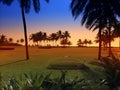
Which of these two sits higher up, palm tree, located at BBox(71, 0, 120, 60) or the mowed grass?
palm tree, located at BBox(71, 0, 120, 60)

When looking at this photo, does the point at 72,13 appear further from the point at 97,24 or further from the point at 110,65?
the point at 110,65

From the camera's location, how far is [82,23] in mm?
46031

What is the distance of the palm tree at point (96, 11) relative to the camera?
146 feet

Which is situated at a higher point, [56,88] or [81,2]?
[81,2]

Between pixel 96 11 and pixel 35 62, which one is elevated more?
pixel 96 11

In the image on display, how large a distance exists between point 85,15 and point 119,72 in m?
38.2

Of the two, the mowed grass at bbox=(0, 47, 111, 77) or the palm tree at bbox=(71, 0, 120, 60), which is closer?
the mowed grass at bbox=(0, 47, 111, 77)

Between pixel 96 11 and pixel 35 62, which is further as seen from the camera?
pixel 96 11

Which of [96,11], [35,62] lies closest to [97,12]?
[96,11]

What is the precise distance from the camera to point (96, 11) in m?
45.8

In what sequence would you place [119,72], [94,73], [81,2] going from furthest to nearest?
[81,2], [94,73], [119,72]

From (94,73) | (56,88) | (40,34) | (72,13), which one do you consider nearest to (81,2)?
(72,13)

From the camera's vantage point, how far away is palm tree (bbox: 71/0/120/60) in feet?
146

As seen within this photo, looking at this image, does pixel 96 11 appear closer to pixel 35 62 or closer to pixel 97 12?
pixel 97 12
